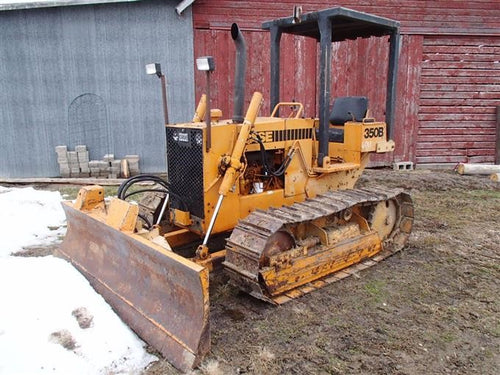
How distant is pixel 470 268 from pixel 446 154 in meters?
7.58

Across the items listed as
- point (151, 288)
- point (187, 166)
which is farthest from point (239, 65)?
point (151, 288)

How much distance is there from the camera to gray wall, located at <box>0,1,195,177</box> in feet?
33.1

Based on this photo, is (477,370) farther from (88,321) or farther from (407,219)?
(88,321)

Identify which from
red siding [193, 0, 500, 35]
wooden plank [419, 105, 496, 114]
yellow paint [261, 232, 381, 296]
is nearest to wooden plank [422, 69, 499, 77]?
wooden plank [419, 105, 496, 114]

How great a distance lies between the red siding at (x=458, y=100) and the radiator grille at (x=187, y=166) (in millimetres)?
8671

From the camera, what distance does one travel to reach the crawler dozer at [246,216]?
12.5 feet

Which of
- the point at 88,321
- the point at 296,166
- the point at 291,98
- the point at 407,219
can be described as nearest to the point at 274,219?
the point at 296,166

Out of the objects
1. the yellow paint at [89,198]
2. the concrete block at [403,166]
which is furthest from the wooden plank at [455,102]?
the yellow paint at [89,198]

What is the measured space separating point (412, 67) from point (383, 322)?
8.99m

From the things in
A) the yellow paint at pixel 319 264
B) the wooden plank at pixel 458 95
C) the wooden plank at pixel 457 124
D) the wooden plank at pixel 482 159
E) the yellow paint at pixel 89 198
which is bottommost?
the yellow paint at pixel 319 264

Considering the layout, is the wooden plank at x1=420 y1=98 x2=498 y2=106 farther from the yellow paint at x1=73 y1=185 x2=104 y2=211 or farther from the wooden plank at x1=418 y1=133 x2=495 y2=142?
the yellow paint at x1=73 y1=185 x2=104 y2=211

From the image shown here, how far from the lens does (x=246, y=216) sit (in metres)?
5.01

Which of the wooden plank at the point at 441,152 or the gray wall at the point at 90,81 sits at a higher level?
the gray wall at the point at 90,81

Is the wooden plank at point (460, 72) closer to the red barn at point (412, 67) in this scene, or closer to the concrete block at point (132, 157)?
the red barn at point (412, 67)
